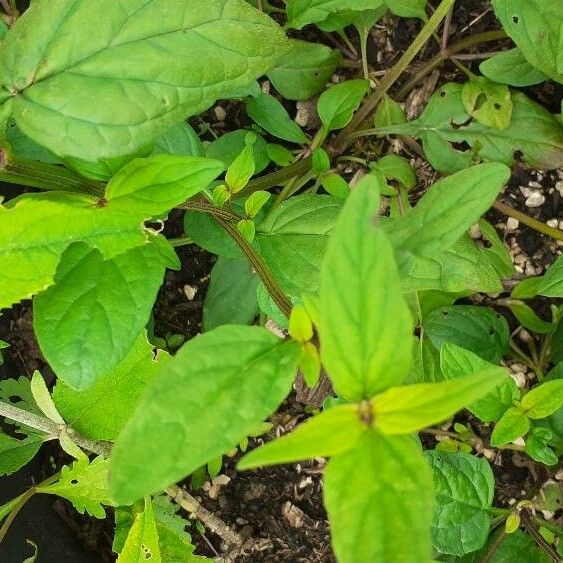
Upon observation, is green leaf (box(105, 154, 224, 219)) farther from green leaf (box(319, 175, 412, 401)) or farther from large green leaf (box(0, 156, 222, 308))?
green leaf (box(319, 175, 412, 401))

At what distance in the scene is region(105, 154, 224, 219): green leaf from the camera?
78 cm

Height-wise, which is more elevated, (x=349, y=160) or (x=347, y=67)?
(x=347, y=67)

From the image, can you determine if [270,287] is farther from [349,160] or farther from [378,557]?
[349,160]

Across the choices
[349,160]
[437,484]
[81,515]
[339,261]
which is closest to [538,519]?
[437,484]

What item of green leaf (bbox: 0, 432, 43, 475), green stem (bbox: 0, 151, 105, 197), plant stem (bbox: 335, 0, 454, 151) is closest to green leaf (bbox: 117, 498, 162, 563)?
green leaf (bbox: 0, 432, 43, 475)

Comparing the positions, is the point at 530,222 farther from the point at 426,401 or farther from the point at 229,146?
the point at 426,401

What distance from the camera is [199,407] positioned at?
1.97 ft

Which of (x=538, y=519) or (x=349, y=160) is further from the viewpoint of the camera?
(x=349, y=160)

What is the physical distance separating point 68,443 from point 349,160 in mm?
740

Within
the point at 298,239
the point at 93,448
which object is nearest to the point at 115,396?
the point at 93,448

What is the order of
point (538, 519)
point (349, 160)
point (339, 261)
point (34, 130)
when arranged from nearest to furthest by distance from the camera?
point (339, 261) < point (34, 130) < point (538, 519) < point (349, 160)

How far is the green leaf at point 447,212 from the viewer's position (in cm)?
68

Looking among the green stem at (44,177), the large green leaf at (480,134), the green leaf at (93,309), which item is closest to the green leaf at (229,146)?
the large green leaf at (480,134)

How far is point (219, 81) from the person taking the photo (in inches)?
32.8
